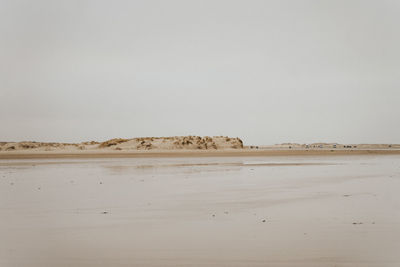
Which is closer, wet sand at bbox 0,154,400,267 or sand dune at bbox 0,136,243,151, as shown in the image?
wet sand at bbox 0,154,400,267

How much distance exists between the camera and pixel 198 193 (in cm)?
1030

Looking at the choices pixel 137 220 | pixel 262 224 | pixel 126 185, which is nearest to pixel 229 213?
pixel 262 224

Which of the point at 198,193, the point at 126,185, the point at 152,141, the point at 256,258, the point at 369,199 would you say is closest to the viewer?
the point at 256,258

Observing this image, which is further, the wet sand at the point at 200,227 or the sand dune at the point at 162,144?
the sand dune at the point at 162,144

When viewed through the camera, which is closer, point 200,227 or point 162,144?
point 200,227

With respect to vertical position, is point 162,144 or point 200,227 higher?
point 162,144

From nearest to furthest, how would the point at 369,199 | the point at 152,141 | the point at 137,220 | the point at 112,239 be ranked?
the point at 112,239, the point at 137,220, the point at 369,199, the point at 152,141

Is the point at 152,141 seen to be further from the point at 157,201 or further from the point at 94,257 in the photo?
the point at 94,257

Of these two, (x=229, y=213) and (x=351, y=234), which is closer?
(x=351, y=234)

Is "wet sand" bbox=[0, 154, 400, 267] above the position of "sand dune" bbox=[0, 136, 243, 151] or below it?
below

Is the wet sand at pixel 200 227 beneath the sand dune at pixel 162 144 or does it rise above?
beneath

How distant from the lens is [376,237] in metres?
5.51

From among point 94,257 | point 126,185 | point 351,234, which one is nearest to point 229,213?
point 351,234

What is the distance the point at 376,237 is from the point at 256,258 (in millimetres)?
2159
